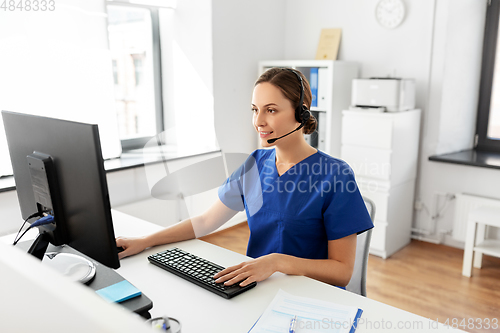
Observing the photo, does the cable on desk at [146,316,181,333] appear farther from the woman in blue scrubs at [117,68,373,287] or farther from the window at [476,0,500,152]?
the window at [476,0,500,152]

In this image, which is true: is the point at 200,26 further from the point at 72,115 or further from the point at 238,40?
the point at 72,115

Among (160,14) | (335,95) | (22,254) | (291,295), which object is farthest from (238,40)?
(22,254)

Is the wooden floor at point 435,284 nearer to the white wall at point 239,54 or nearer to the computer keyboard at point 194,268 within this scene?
the white wall at point 239,54

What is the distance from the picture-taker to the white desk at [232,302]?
98cm

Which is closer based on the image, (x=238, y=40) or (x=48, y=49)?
(x=48, y=49)

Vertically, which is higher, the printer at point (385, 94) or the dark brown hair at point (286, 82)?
the dark brown hair at point (286, 82)

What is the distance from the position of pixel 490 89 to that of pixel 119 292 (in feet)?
11.0

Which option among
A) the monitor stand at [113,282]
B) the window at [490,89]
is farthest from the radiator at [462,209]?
the monitor stand at [113,282]

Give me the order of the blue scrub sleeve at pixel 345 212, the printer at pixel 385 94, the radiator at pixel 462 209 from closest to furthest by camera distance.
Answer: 1. the blue scrub sleeve at pixel 345 212
2. the printer at pixel 385 94
3. the radiator at pixel 462 209

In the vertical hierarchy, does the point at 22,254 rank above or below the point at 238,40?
below

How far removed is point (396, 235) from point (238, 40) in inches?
80.1

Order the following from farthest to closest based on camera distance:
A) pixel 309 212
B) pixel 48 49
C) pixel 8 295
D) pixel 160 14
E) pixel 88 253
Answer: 1. pixel 160 14
2. pixel 48 49
3. pixel 309 212
4. pixel 88 253
5. pixel 8 295

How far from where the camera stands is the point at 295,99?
1428 millimetres

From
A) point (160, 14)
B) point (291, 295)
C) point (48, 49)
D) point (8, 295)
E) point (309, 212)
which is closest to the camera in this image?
point (8, 295)
